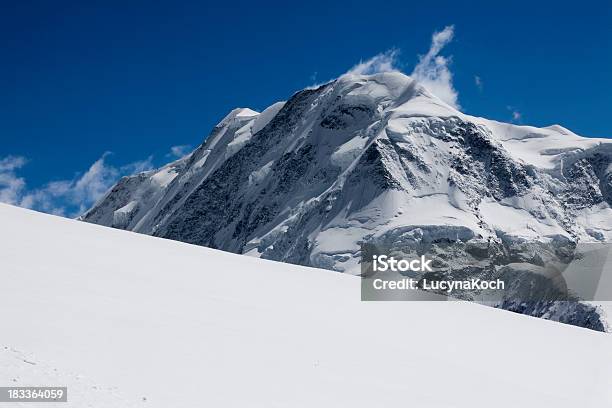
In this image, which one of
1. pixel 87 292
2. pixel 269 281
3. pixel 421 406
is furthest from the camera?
pixel 269 281

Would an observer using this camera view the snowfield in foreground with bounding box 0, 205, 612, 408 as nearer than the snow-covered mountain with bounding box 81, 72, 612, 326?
Yes

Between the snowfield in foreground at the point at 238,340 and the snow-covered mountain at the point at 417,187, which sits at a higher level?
the snow-covered mountain at the point at 417,187

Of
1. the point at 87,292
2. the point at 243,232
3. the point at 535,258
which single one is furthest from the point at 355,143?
the point at 87,292

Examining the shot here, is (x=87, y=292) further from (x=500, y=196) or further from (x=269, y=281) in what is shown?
(x=500, y=196)

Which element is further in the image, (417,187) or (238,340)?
(417,187)

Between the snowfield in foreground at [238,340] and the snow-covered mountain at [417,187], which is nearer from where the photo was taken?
the snowfield in foreground at [238,340]

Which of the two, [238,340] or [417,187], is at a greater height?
[417,187]

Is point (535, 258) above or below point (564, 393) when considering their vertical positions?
above

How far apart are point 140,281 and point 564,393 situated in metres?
11.1

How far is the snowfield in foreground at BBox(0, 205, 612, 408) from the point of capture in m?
11.0

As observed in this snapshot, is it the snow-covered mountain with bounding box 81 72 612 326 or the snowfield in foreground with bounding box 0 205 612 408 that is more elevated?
the snow-covered mountain with bounding box 81 72 612 326

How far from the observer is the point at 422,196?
15925cm

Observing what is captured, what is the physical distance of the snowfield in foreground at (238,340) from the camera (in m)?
11.0

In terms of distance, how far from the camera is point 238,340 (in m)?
13.9
